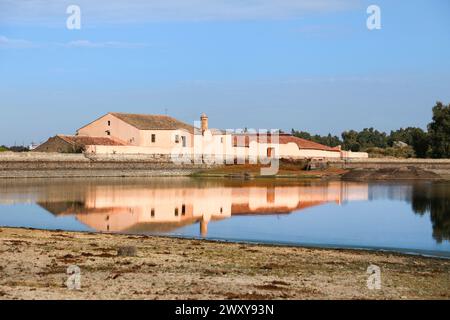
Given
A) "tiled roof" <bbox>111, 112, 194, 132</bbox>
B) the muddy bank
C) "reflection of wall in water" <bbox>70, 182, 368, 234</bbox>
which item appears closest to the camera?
"reflection of wall in water" <bbox>70, 182, 368, 234</bbox>

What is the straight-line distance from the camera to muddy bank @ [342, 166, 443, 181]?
74.8 m

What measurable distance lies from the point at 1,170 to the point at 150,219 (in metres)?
40.3

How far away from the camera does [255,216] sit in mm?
31531

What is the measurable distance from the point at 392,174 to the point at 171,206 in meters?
44.7

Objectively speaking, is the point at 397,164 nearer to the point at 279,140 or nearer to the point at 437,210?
the point at 279,140

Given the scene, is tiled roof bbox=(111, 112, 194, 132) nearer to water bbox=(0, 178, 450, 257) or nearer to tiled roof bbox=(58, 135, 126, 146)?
tiled roof bbox=(58, 135, 126, 146)

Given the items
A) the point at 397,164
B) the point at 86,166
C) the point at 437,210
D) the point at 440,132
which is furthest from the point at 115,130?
the point at 437,210

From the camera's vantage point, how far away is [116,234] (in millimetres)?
22859

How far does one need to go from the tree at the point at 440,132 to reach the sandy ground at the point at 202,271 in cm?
8155

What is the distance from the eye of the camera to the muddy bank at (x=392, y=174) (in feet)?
245

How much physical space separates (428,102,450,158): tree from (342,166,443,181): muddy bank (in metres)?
20.4

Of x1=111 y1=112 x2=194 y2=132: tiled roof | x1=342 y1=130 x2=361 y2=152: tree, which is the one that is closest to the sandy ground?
x1=111 y1=112 x2=194 y2=132: tiled roof

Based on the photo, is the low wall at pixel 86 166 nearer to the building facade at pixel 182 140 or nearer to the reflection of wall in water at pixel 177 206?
the building facade at pixel 182 140

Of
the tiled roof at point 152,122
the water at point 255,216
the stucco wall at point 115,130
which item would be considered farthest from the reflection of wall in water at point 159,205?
the tiled roof at point 152,122
